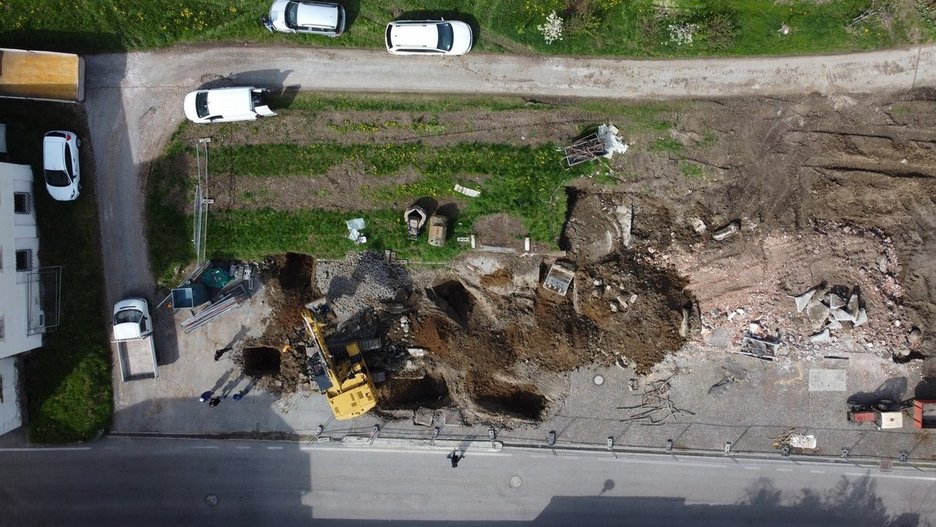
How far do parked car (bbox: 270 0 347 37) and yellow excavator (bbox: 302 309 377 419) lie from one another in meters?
10.9

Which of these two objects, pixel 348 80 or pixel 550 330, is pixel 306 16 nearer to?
pixel 348 80

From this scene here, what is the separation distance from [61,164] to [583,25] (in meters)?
20.7

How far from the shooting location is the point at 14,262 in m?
18.1

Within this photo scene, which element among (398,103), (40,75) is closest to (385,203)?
(398,103)

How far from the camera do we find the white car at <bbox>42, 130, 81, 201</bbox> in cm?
1838

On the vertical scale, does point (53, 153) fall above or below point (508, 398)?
above

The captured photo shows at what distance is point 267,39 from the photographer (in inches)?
758

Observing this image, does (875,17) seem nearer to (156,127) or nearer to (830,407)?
(830,407)

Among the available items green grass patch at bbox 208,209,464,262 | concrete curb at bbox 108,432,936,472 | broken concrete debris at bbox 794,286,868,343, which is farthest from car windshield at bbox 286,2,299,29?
broken concrete debris at bbox 794,286,868,343

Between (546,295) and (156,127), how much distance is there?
17.1 meters

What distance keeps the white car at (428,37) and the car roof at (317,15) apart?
2.12 metres

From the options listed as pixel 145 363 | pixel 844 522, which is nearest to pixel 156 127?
pixel 145 363

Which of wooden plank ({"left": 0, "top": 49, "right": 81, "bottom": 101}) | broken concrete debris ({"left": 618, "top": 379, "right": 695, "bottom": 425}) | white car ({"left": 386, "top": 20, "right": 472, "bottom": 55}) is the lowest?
broken concrete debris ({"left": 618, "top": 379, "right": 695, "bottom": 425})

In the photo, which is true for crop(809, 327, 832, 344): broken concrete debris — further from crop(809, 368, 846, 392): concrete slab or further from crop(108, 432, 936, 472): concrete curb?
crop(108, 432, 936, 472): concrete curb
